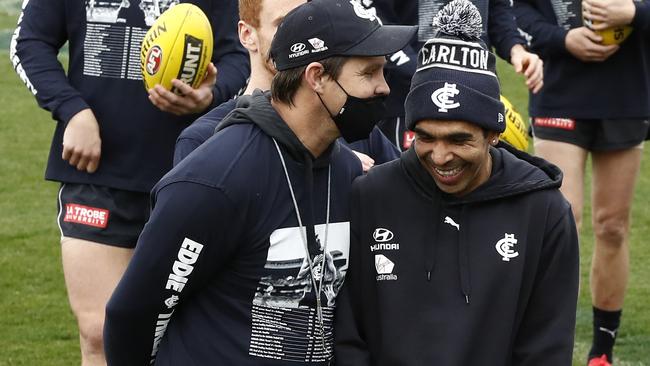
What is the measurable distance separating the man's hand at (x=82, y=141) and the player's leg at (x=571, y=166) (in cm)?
290

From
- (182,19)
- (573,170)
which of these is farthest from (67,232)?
(573,170)

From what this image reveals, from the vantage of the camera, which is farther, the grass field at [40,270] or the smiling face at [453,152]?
the grass field at [40,270]

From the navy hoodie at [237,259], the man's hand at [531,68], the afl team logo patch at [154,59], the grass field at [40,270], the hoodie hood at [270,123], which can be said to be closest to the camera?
the navy hoodie at [237,259]

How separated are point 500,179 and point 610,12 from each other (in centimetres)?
362

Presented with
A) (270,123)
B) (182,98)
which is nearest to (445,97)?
(270,123)

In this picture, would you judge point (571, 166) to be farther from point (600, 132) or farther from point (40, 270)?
point (40, 270)

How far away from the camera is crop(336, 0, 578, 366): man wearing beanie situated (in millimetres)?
4039

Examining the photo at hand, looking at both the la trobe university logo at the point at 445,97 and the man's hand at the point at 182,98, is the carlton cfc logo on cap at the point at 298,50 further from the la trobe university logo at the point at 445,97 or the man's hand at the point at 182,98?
the man's hand at the point at 182,98

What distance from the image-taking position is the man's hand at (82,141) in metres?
5.88

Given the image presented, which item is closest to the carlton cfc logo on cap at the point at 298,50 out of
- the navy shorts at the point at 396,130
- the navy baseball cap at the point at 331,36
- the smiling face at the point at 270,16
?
the navy baseball cap at the point at 331,36

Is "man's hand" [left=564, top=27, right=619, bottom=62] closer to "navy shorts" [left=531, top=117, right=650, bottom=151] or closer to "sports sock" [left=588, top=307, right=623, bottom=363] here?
"navy shorts" [left=531, top=117, right=650, bottom=151]

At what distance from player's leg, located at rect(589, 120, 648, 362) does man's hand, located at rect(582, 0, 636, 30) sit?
1.94 ft

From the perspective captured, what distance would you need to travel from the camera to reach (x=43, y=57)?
607 centimetres

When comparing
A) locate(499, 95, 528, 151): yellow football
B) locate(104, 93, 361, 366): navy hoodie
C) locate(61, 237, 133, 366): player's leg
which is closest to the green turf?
locate(499, 95, 528, 151): yellow football
